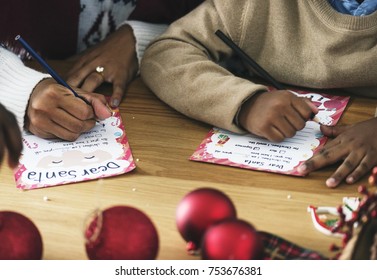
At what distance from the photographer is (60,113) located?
0.91 meters

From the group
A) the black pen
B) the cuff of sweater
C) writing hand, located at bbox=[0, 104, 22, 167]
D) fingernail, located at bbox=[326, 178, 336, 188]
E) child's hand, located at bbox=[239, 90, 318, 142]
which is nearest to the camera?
writing hand, located at bbox=[0, 104, 22, 167]

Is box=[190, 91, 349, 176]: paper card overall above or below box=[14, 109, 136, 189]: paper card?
above

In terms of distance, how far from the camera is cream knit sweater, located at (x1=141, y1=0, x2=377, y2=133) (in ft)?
3.16

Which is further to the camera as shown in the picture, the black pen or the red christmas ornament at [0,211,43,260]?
the black pen

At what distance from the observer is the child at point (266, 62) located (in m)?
0.89

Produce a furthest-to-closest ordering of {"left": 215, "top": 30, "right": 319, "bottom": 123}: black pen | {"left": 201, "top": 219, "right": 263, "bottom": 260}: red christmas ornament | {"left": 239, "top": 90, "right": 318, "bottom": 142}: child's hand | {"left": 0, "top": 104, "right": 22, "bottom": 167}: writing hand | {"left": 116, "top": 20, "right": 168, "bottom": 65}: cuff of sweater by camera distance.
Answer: {"left": 116, "top": 20, "right": 168, "bottom": 65}: cuff of sweater, {"left": 215, "top": 30, "right": 319, "bottom": 123}: black pen, {"left": 239, "top": 90, "right": 318, "bottom": 142}: child's hand, {"left": 0, "top": 104, "right": 22, "bottom": 167}: writing hand, {"left": 201, "top": 219, "right": 263, "bottom": 260}: red christmas ornament

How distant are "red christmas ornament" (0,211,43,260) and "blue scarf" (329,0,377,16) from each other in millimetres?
604

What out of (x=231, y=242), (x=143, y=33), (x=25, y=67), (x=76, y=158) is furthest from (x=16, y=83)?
(x=231, y=242)

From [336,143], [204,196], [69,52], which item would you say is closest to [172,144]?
[336,143]

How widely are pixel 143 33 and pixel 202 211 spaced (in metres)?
0.66

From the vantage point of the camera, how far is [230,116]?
0.90 meters

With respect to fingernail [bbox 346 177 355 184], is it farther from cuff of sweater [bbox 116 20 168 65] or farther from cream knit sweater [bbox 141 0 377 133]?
cuff of sweater [bbox 116 20 168 65]

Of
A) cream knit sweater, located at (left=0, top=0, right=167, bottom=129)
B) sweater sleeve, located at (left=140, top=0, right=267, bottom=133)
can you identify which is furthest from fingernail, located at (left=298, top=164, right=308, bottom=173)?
cream knit sweater, located at (left=0, top=0, right=167, bottom=129)

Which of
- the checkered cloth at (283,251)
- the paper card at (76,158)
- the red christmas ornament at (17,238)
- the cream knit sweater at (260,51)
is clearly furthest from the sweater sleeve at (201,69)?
the red christmas ornament at (17,238)
